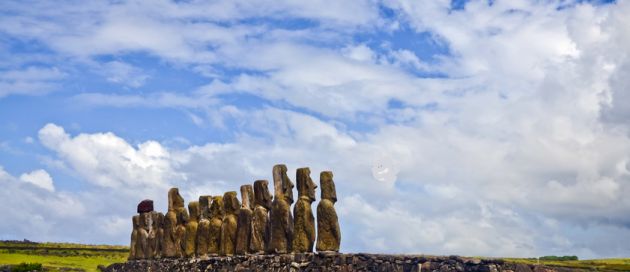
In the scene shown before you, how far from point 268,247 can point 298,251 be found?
6.40 feet

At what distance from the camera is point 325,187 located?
23797mm

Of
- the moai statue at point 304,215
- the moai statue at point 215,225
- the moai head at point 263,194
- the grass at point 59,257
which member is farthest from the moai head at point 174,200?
the grass at point 59,257

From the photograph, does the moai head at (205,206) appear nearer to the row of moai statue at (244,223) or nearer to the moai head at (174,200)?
the row of moai statue at (244,223)

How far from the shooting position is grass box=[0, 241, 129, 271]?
174 feet

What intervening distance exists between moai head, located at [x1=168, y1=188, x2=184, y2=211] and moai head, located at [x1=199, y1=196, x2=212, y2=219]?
2926 millimetres

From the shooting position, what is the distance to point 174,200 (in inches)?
1344

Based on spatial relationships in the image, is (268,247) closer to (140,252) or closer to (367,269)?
(367,269)

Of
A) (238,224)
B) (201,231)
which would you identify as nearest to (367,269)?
(238,224)

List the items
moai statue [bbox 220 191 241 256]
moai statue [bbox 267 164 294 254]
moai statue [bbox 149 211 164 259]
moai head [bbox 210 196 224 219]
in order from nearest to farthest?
moai statue [bbox 267 164 294 254] → moai statue [bbox 220 191 241 256] → moai head [bbox 210 196 224 219] → moai statue [bbox 149 211 164 259]

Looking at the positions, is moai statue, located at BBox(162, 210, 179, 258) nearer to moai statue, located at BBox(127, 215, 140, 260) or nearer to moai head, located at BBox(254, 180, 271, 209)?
moai statue, located at BBox(127, 215, 140, 260)

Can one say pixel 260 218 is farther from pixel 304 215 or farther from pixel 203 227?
pixel 203 227

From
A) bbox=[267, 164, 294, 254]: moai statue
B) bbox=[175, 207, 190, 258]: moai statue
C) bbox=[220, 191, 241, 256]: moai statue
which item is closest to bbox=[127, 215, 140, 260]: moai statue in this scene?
bbox=[175, 207, 190, 258]: moai statue

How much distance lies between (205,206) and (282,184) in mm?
5999

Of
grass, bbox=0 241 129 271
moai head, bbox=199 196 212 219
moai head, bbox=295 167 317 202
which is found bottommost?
moai head, bbox=295 167 317 202
